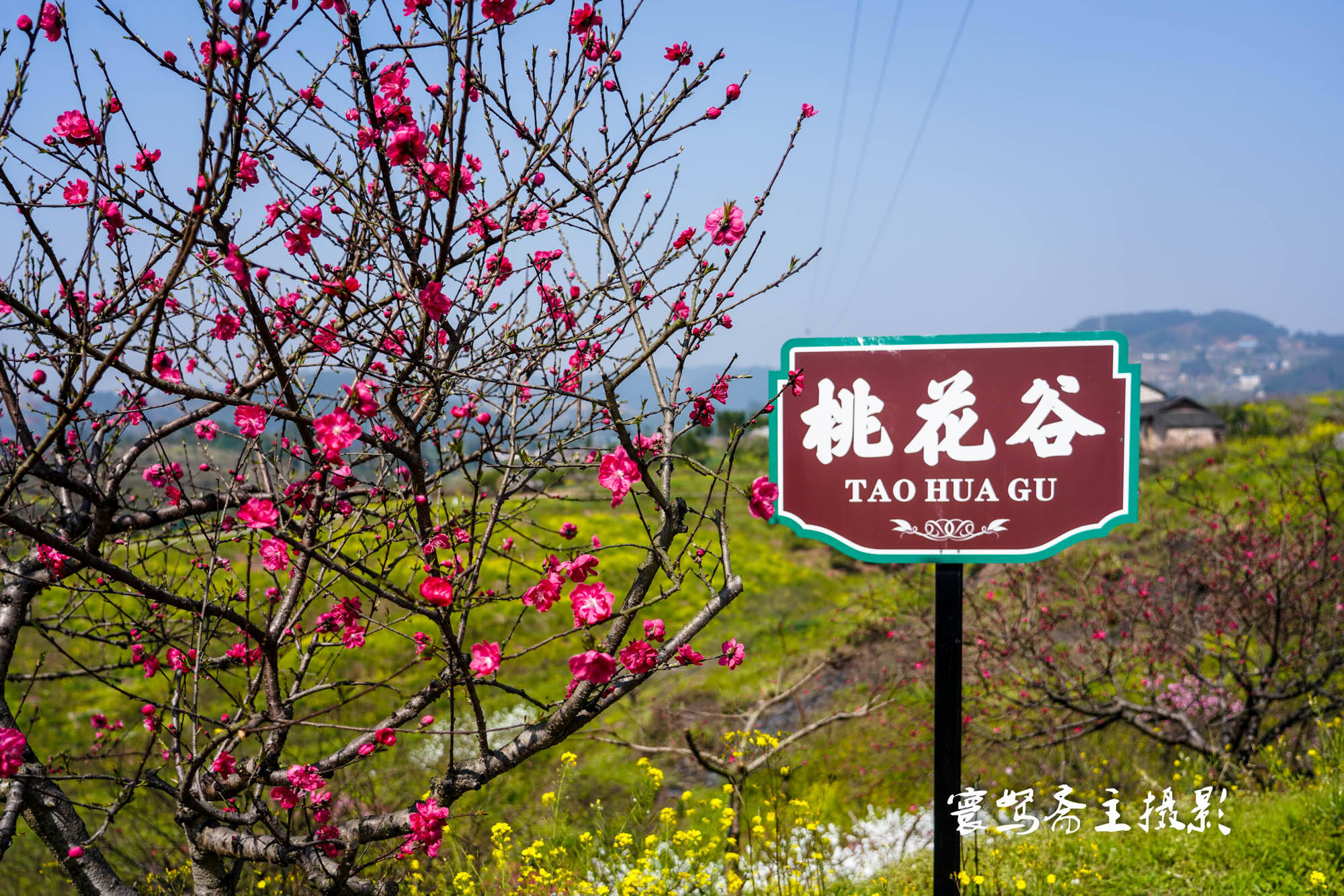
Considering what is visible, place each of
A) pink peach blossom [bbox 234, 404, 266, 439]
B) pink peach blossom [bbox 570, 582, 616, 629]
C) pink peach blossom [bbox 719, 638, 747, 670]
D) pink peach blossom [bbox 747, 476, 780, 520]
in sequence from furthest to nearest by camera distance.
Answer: pink peach blossom [bbox 747, 476, 780, 520], pink peach blossom [bbox 719, 638, 747, 670], pink peach blossom [bbox 234, 404, 266, 439], pink peach blossom [bbox 570, 582, 616, 629]

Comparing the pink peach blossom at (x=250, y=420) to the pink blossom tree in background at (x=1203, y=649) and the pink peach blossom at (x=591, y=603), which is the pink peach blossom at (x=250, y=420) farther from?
the pink blossom tree in background at (x=1203, y=649)

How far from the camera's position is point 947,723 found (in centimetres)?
310

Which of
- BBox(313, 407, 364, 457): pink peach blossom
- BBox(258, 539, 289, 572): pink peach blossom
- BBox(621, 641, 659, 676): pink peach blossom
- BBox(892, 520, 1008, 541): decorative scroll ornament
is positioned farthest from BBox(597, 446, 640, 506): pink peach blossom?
BBox(892, 520, 1008, 541): decorative scroll ornament

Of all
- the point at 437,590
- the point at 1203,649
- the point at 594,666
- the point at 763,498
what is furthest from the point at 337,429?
the point at 1203,649

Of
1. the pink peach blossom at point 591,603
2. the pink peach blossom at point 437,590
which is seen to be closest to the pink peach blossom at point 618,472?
the pink peach blossom at point 591,603

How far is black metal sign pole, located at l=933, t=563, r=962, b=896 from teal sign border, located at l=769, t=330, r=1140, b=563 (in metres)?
0.14

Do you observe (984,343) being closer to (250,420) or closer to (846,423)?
(846,423)

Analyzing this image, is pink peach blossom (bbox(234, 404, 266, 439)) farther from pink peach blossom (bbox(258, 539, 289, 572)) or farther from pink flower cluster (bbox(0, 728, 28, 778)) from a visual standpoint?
pink flower cluster (bbox(0, 728, 28, 778))

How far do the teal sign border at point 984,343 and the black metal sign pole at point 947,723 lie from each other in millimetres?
138

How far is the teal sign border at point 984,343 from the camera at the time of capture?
302 cm

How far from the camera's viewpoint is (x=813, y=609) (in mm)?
15164

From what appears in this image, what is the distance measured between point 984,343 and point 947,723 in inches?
59.8

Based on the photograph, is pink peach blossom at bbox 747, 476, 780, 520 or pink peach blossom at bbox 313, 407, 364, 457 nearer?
pink peach blossom at bbox 313, 407, 364, 457

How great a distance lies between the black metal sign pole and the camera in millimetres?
3041
